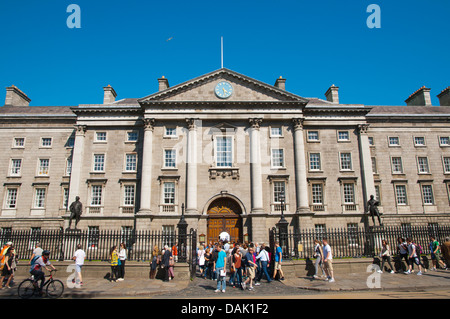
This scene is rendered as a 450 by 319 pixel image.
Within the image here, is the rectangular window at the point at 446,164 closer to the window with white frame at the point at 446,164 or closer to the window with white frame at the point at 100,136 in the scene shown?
the window with white frame at the point at 446,164

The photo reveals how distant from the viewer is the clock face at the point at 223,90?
31767 mm

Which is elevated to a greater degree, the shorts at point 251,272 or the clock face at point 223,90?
the clock face at point 223,90

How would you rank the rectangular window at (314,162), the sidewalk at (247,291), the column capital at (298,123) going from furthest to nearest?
the rectangular window at (314,162) < the column capital at (298,123) < the sidewalk at (247,291)

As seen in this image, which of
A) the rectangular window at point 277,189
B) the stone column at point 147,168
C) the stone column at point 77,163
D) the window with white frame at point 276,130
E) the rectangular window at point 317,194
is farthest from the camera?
the window with white frame at point 276,130

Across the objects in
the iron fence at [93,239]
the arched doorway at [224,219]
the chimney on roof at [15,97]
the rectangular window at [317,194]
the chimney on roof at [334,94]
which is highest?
the chimney on roof at [15,97]

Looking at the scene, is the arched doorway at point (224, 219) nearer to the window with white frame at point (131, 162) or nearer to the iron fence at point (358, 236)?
the iron fence at point (358, 236)

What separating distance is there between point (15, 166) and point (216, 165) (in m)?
22.4

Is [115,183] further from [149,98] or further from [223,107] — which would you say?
[223,107]

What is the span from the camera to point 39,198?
33250mm

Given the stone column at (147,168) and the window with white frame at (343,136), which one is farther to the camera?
the window with white frame at (343,136)

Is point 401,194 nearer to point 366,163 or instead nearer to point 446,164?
point 366,163

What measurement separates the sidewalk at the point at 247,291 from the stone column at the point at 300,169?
42.4 ft

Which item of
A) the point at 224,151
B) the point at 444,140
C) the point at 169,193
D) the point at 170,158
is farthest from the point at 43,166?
the point at 444,140

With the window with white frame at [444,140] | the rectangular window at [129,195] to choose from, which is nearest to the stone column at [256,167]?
the rectangular window at [129,195]
